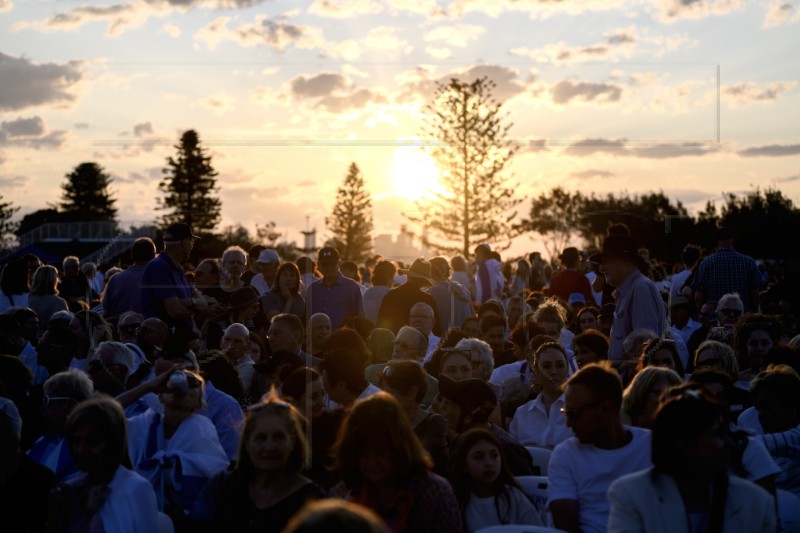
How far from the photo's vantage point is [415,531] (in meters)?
4.46

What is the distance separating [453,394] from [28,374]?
9.63ft

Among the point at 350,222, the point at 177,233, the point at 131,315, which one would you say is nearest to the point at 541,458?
the point at 177,233

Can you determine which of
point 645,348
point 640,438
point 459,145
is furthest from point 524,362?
point 459,145

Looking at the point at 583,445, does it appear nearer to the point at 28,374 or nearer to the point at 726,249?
the point at 28,374

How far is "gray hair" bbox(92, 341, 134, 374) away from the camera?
671 centimetres

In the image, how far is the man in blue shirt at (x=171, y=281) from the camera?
822 cm

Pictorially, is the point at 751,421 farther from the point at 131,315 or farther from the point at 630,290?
the point at 131,315

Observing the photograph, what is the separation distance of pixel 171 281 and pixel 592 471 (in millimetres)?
4532

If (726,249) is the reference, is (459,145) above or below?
above

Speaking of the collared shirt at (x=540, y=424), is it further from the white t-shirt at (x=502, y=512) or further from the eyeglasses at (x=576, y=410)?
the eyeglasses at (x=576, y=410)

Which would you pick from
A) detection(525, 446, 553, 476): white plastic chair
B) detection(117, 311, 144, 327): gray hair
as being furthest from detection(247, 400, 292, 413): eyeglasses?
detection(117, 311, 144, 327): gray hair

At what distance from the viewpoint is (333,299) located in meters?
10.4

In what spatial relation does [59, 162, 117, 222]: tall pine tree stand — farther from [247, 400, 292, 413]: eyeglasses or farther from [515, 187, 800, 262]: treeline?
[247, 400, 292, 413]: eyeglasses

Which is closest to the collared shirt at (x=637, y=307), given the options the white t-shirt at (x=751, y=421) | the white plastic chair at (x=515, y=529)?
the white t-shirt at (x=751, y=421)
